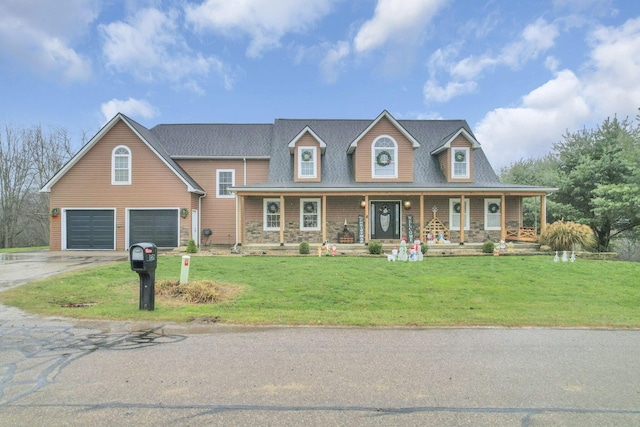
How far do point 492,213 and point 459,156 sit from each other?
3522 millimetres

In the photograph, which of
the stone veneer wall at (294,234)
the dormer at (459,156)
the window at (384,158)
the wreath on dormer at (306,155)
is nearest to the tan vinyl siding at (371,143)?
the window at (384,158)

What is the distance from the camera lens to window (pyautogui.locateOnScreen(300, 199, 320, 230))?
18.3 metres

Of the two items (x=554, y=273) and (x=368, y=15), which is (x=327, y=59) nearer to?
(x=368, y=15)

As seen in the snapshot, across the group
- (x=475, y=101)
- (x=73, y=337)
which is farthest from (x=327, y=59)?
(x=73, y=337)

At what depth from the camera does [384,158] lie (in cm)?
1836

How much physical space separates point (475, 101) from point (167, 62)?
21.3m

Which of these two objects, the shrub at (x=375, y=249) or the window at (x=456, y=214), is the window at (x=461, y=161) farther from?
the shrub at (x=375, y=249)

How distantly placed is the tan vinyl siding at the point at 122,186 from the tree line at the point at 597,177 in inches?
846

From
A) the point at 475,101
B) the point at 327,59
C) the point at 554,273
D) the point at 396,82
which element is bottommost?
the point at 554,273

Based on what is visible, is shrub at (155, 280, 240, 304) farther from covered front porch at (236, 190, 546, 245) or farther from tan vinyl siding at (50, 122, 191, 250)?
tan vinyl siding at (50, 122, 191, 250)

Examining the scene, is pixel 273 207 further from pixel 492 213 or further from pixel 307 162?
pixel 492 213

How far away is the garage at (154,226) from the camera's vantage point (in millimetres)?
17750

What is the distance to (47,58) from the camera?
22.3 m

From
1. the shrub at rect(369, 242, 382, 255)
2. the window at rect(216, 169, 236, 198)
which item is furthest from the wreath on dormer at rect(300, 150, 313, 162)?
the shrub at rect(369, 242, 382, 255)
